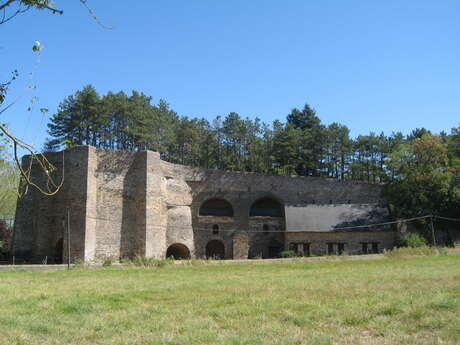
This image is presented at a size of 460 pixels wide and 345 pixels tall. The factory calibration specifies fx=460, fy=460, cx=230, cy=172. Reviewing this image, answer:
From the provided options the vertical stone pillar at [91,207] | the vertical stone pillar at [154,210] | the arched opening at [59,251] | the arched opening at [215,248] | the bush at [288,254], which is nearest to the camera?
the vertical stone pillar at [91,207]

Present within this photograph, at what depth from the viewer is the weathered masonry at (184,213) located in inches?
1187

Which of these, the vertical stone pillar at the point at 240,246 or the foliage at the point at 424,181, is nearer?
the foliage at the point at 424,181

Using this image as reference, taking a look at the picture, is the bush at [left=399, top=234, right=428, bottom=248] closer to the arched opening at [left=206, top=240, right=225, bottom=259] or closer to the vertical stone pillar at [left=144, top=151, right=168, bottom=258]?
the arched opening at [left=206, top=240, right=225, bottom=259]

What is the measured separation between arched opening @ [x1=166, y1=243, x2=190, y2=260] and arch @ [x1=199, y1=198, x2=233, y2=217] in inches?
130

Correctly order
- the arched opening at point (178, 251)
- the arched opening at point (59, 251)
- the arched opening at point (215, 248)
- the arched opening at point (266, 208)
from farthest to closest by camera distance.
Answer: the arched opening at point (266, 208)
the arched opening at point (215, 248)
the arched opening at point (178, 251)
the arched opening at point (59, 251)

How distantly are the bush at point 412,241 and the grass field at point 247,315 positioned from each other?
2115 centimetres

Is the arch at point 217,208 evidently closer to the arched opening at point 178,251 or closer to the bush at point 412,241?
the arched opening at point 178,251

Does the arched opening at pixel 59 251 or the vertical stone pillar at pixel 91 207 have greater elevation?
the vertical stone pillar at pixel 91 207

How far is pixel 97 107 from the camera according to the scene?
142 feet

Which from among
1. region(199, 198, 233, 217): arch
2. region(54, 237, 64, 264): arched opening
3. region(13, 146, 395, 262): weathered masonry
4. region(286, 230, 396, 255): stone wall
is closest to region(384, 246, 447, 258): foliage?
region(286, 230, 396, 255): stone wall

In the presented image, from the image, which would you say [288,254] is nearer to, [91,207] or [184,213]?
[184,213]

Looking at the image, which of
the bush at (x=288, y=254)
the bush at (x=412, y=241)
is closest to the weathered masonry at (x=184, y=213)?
the bush at (x=288, y=254)

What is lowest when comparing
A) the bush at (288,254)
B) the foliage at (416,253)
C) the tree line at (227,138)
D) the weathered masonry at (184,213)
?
the bush at (288,254)

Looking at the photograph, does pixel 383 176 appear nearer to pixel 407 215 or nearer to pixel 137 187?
pixel 407 215
